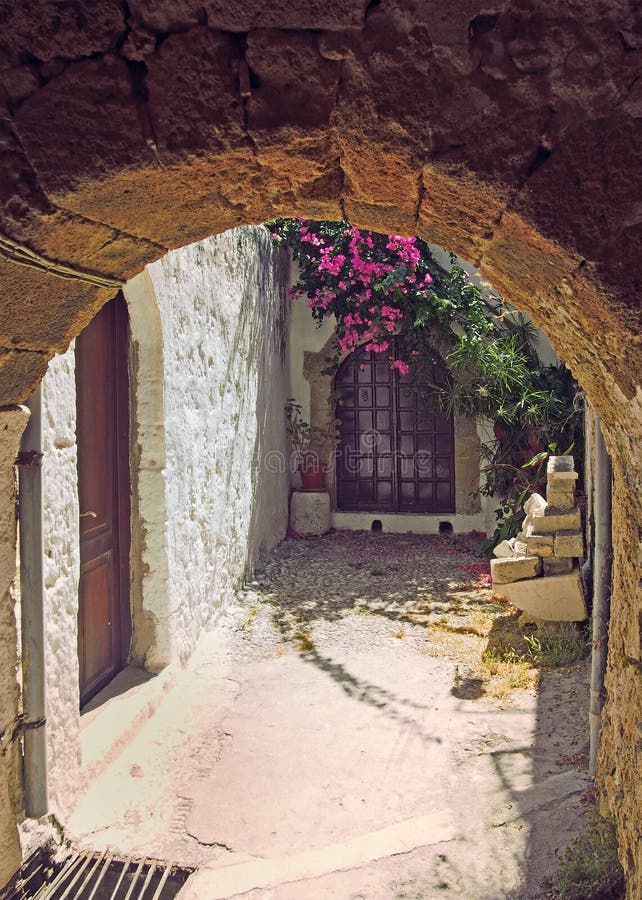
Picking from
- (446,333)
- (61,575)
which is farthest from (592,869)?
(446,333)

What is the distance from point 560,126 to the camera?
4.07 feet

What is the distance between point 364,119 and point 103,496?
2675mm

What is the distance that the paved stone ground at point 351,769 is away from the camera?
2.39 meters

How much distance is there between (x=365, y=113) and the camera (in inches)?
50.7

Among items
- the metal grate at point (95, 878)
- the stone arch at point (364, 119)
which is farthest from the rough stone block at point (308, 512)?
the stone arch at point (364, 119)

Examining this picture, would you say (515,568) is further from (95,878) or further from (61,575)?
(95,878)

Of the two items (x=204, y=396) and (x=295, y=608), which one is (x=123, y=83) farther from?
(x=295, y=608)

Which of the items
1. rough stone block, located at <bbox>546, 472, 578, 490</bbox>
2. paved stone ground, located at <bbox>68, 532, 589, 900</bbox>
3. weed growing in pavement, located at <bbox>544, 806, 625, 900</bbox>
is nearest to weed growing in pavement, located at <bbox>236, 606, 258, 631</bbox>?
paved stone ground, located at <bbox>68, 532, 589, 900</bbox>

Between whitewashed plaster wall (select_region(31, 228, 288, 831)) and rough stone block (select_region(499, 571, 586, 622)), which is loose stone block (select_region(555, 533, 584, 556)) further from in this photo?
whitewashed plaster wall (select_region(31, 228, 288, 831))

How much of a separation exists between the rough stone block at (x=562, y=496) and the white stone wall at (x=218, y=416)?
223cm

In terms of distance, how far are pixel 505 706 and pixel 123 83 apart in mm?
3297

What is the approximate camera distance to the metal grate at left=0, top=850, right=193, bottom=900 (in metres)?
2.25

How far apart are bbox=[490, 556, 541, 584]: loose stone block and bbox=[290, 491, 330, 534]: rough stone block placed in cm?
360

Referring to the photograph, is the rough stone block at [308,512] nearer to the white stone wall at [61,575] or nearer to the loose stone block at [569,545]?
the loose stone block at [569,545]
